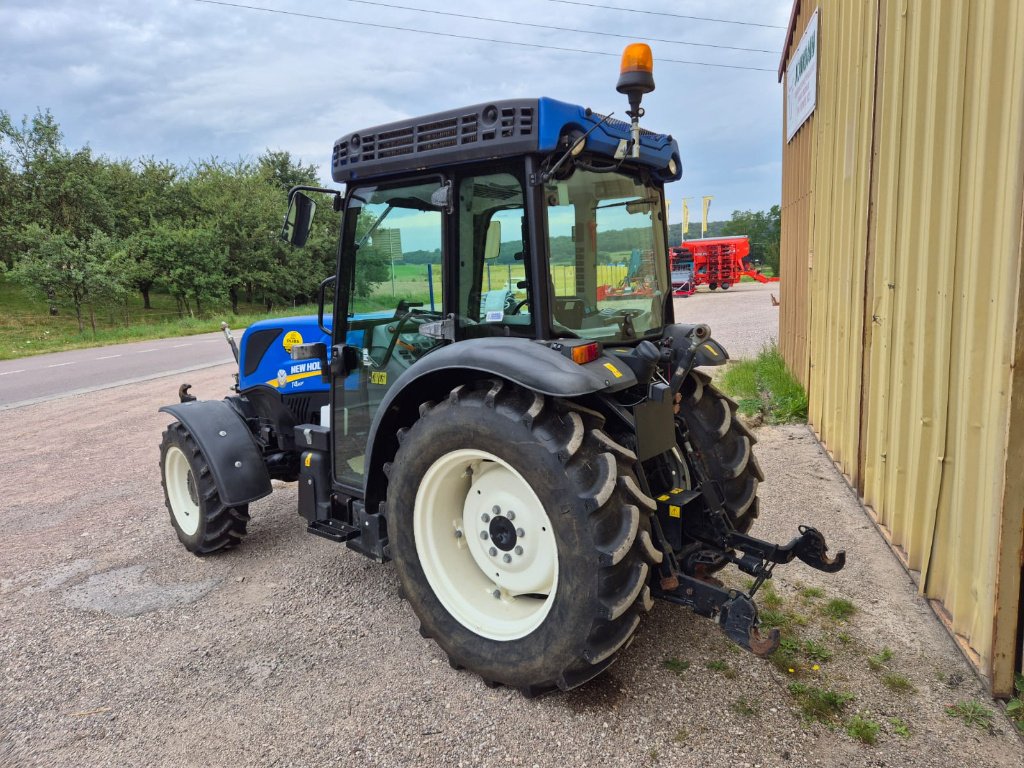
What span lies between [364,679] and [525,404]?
1.39 meters

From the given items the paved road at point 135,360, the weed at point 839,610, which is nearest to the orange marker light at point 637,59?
the weed at point 839,610

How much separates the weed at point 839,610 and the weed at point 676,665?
33.5 inches

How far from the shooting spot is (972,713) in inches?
98.6

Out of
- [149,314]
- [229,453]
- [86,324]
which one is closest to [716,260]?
[149,314]

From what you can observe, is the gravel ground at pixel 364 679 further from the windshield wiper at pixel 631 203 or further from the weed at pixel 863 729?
the windshield wiper at pixel 631 203

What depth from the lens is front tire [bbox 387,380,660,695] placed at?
2.45 meters

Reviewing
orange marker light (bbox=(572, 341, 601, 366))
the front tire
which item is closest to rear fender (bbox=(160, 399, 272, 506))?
the front tire

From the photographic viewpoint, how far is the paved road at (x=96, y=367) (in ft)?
38.2

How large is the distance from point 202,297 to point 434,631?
106 feet

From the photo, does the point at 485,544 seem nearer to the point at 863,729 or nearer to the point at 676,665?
the point at 676,665

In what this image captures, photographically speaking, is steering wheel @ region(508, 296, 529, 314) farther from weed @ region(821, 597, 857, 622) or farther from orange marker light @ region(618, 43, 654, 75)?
weed @ region(821, 597, 857, 622)

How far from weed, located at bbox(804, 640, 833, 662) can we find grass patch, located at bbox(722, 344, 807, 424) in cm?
437

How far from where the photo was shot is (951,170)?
3.10m

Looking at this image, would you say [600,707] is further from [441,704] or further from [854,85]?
[854,85]
